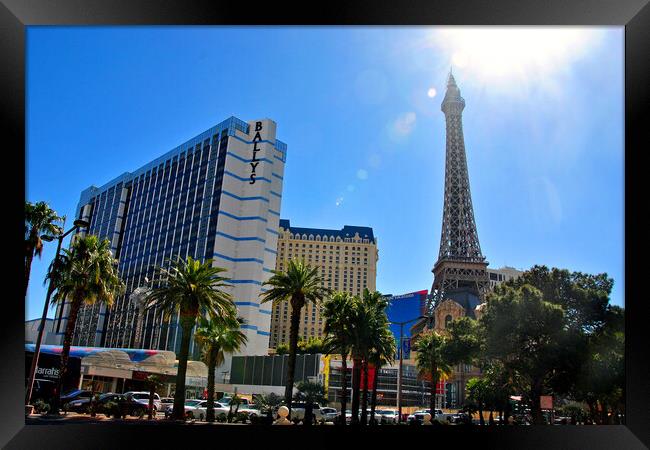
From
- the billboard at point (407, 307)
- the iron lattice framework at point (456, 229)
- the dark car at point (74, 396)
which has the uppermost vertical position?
the iron lattice framework at point (456, 229)

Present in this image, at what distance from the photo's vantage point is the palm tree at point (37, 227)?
2833 cm

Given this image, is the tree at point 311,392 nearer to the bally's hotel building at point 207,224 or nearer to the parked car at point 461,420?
the parked car at point 461,420

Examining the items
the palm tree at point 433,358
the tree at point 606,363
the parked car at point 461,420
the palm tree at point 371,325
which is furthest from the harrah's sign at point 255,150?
the tree at point 606,363

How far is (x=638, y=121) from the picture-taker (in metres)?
17.1

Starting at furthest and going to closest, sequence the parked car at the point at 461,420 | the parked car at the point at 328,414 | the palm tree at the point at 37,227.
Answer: the parked car at the point at 461,420
the parked car at the point at 328,414
the palm tree at the point at 37,227

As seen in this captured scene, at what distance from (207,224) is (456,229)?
59465 millimetres

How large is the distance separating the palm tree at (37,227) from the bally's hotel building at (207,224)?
6004 centimetres

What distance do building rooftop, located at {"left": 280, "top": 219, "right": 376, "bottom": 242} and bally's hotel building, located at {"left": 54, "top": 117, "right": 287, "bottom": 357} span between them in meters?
61.2

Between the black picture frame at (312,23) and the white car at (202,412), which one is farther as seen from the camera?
the white car at (202,412)

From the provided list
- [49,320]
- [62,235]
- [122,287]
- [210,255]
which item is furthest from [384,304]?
[49,320]

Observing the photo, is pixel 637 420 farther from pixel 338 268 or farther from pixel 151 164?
pixel 338 268

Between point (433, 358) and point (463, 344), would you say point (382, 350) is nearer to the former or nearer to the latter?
point (463, 344)

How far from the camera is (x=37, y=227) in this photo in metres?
28.9

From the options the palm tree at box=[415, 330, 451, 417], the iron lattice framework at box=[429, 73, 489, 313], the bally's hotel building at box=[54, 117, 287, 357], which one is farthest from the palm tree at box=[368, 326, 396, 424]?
the iron lattice framework at box=[429, 73, 489, 313]
